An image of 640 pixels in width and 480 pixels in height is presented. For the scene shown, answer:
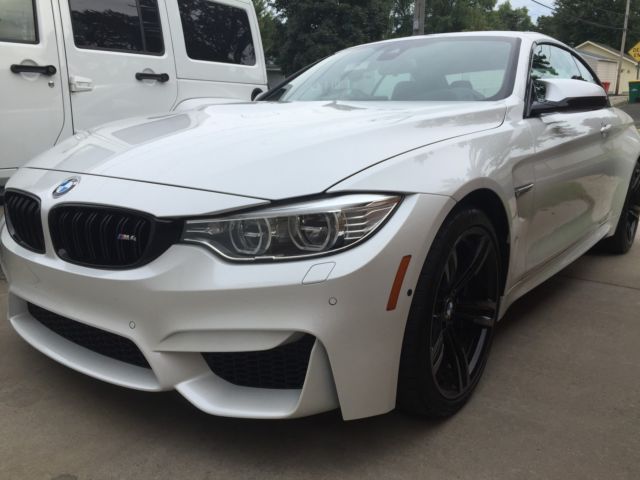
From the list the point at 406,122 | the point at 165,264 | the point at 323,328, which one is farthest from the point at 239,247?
the point at 406,122

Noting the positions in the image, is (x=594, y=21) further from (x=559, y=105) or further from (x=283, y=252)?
(x=283, y=252)

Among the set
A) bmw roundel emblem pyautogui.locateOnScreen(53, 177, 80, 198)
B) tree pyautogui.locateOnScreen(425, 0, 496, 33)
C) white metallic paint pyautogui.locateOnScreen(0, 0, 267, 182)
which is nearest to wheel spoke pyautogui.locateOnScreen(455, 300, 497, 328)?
bmw roundel emblem pyautogui.locateOnScreen(53, 177, 80, 198)

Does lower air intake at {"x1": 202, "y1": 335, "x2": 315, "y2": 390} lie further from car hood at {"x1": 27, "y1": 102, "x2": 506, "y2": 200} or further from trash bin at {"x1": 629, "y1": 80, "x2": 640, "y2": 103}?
trash bin at {"x1": 629, "y1": 80, "x2": 640, "y2": 103}

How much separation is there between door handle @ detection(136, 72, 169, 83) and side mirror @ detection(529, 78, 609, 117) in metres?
2.67

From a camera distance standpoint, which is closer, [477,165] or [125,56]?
[477,165]

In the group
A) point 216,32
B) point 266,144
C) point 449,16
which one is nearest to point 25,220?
point 266,144

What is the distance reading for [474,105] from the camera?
2.54 meters

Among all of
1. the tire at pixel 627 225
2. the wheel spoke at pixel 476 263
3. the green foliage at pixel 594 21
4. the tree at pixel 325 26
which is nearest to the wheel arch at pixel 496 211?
the wheel spoke at pixel 476 263

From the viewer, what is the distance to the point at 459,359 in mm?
2211

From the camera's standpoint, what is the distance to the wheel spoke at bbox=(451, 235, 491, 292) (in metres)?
2.19

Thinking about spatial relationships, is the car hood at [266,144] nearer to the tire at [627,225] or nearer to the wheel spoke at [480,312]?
the wheel spoke at [480,312]

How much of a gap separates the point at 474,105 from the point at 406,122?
0.51 meters

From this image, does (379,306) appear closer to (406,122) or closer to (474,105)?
(406,122)

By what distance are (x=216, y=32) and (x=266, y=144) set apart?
130 inches
